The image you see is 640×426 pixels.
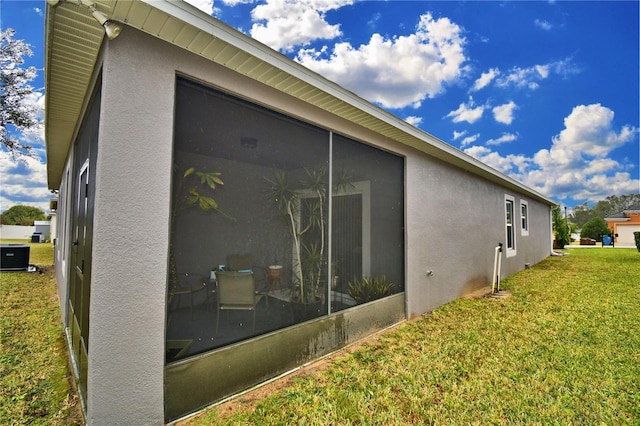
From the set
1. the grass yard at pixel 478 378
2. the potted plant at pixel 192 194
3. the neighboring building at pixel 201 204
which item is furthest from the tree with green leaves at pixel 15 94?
the grass yard at pixel 478 378

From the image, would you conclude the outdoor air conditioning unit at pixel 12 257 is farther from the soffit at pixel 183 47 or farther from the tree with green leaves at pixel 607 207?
the tree with green leaves at pixel 607 207

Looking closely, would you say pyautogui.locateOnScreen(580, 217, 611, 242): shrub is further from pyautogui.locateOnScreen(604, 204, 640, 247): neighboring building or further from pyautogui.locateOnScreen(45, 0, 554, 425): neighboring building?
pyautogui.locateOnScreen(45, 0, 554, 425): neighboring building

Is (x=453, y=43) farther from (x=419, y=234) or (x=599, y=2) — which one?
(x=419, y=234)

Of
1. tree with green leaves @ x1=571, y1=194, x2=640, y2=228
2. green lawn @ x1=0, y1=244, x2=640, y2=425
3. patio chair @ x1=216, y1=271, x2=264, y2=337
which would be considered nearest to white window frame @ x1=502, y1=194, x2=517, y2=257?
green lawn @ x1=0, y1=244, x2=640, y2=425

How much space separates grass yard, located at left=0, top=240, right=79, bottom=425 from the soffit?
2768 millimetres

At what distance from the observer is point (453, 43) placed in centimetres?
927

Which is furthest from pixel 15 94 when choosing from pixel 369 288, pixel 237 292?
pixel 369 288

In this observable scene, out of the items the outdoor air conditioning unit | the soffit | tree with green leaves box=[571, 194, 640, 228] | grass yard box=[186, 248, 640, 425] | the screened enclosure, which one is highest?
tree with green leaves box=[571, 194, 640, 228]

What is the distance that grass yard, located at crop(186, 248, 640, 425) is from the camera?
7.75 ft

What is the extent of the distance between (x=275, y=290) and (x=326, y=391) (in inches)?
40.5

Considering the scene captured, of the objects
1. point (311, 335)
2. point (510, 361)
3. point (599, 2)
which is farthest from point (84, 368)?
point (599, 2)

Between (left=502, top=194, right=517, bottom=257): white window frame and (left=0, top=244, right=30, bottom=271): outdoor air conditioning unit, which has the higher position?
(left=502, top=194, right=517, bottom=257): white window frame

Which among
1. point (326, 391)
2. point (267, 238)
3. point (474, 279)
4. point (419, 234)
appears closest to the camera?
point (326, 391)

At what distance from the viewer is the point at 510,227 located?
31.8 feet
